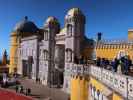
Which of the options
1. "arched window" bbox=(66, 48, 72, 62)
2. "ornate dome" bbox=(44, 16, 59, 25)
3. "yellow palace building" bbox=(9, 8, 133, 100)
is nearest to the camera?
"yellow palace building" bbox=(9, 8, 133, 100)

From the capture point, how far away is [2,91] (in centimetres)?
4125

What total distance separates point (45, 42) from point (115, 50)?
16.7 meters

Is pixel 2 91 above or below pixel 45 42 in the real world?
below

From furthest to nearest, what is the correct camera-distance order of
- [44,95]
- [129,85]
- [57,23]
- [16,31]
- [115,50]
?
[16,31] < [57,23] < [44,95] < [115,50] < [129,85]

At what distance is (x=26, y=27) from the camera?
202ft

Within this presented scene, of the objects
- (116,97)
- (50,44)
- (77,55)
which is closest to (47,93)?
(77,55)

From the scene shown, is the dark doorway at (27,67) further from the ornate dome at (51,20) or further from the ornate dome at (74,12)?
the ornate dome at (74,12)

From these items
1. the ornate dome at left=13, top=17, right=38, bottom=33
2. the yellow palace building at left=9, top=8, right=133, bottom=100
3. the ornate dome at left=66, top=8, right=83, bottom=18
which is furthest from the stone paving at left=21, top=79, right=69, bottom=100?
the ornate dome at left=13, top=17, right=38, bottom=33

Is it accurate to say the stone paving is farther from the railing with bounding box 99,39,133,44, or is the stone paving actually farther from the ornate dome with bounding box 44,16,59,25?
the ornate dome with bounding box 44,16,59,25

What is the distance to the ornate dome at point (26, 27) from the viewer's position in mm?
61225

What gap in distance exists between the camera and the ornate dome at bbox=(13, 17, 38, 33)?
61225 mm

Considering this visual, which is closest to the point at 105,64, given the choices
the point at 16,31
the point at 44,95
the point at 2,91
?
the point at 44,95

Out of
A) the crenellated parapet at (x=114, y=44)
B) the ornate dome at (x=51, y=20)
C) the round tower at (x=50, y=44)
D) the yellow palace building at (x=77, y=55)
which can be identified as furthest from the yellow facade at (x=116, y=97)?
the ornate dome at (x=51, y=20)

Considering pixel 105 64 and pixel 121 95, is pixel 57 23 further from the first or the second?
pixel 121 95
